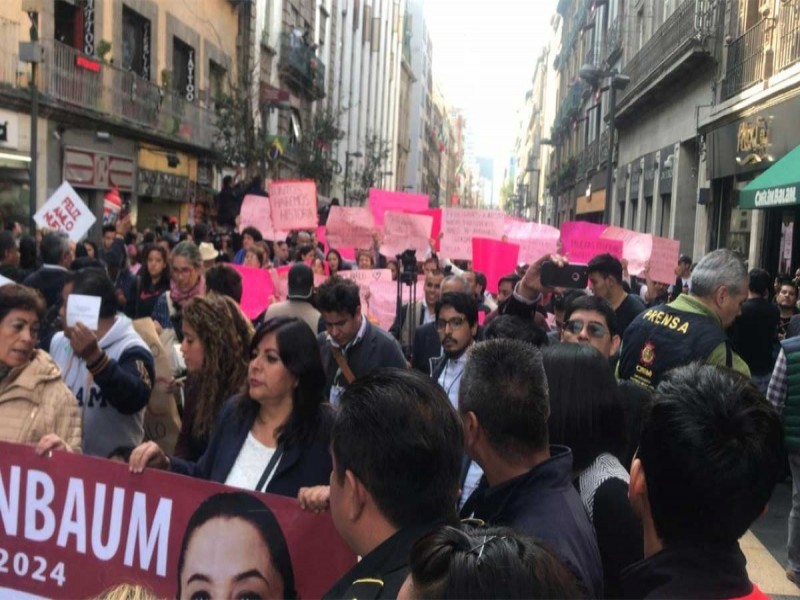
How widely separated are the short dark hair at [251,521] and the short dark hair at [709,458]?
138 centimetres

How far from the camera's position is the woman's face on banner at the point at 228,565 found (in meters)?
2.93

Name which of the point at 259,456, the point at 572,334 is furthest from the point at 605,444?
the point at 572,334

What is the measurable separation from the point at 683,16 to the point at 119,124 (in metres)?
13.2

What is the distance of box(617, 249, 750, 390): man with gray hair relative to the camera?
16.1 feet

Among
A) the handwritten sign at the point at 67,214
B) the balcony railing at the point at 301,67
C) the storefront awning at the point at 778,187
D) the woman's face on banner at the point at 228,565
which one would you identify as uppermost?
the balcony railing at the point at 301,67

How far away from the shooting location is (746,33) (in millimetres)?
16641

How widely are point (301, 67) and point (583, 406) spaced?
128ft

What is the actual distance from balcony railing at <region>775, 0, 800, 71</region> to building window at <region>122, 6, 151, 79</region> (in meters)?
15.8

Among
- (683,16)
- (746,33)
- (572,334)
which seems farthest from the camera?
(683,16)

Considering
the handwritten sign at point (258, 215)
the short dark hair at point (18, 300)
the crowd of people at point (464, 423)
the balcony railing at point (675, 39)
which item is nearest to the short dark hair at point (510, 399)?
the crowd of people at point (464, 423)

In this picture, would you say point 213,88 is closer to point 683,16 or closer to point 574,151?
point 683,16

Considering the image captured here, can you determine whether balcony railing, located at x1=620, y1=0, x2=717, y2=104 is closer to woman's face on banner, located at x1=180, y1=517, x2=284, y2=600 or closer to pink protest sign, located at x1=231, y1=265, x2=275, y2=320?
pink protest sign, located at x1=231, y1=265, x2=275, y2=320

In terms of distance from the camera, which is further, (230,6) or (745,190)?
(230,6)

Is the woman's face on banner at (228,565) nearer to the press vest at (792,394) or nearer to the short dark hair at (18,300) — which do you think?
the short dark hair at (18,300)
